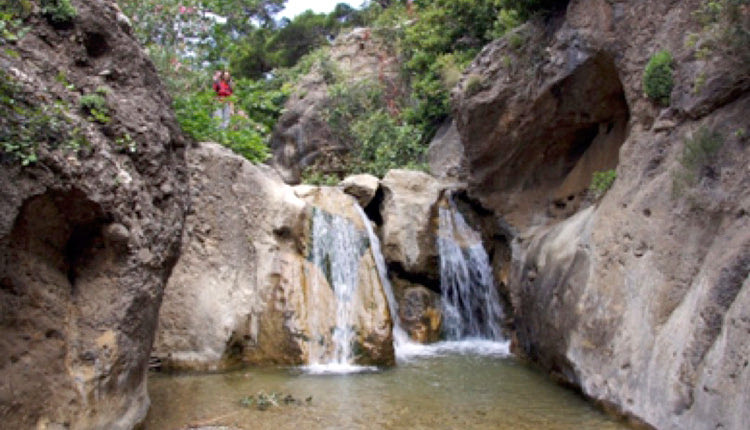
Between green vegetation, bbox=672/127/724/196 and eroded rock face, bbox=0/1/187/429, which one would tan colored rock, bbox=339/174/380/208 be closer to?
eroded rock face, bbox=0/1/187/429

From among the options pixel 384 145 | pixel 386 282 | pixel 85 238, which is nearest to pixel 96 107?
pixel 85 238

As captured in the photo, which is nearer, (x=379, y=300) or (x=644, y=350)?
(x=644, y=350)

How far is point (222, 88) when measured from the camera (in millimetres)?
13758

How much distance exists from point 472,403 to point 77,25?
587 centimetres

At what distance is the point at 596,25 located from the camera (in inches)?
379

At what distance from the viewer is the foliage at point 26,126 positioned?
453 cm

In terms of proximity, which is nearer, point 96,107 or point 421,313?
point 96,107

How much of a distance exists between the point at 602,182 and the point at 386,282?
5.00m

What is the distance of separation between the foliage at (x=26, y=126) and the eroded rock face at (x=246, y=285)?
495cm

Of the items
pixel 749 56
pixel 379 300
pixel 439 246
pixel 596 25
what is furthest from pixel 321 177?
pixel 749 56

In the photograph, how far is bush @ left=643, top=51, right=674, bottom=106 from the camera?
805 cm

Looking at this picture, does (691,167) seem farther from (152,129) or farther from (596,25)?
(152,129)

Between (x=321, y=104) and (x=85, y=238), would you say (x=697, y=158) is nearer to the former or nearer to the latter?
(x=85, y=238)

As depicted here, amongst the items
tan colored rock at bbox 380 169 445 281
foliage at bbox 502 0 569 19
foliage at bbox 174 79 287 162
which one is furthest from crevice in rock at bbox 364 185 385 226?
foliage at bbox 502 0 569 19
